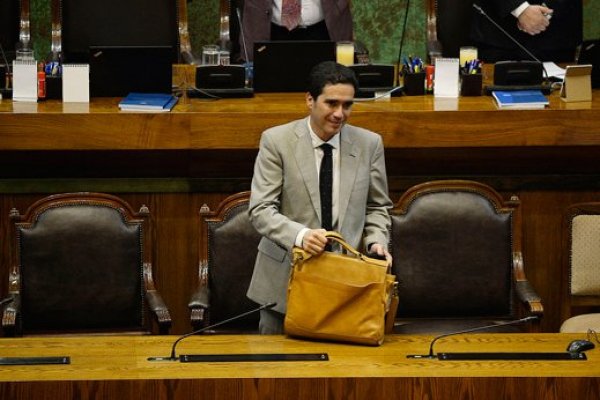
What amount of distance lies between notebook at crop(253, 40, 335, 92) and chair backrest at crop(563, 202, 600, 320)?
102 cm

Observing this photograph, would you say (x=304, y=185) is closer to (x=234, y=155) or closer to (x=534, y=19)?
(x=234, y=155)

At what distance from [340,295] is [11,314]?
1181 mm

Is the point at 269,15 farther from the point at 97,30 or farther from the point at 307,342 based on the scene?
the point at 307,342

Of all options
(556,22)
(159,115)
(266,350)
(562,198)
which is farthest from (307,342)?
(556,22)

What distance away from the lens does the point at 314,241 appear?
315 cm

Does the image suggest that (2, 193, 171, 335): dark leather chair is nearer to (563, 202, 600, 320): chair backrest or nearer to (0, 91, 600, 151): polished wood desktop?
(0, 91, 600, 151): polished wood desktop

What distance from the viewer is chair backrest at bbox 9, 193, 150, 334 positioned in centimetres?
398

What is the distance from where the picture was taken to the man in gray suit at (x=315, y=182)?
10.8 ft

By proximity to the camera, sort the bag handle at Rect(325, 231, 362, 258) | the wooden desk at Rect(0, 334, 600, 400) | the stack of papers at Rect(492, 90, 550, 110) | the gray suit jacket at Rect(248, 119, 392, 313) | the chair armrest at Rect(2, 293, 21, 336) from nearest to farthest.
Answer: the wooden desk at Rect(0, 334, 600, 400) < the bag handle at Rect(325, 231, 362, 258) < the gray suit jacket at Rect(248, 119, 392, 313) < the chair armrest at Rect(2, 293, 21, 336) < the stack of papers at Rect(492, 90, 550, 110)

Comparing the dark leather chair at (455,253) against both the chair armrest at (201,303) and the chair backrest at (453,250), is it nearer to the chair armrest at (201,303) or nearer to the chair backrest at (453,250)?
the chair backrest at (453,250)

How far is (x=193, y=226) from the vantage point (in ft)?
14.6

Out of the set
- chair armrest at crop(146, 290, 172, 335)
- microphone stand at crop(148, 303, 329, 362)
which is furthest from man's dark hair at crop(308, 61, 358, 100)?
chair armrest at crop(146, 290, 172, 335)

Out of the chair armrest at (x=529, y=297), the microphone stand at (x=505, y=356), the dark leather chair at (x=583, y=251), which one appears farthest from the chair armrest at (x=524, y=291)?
the microphone stand at (x=505, y=356)

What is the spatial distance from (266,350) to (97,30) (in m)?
2.65
